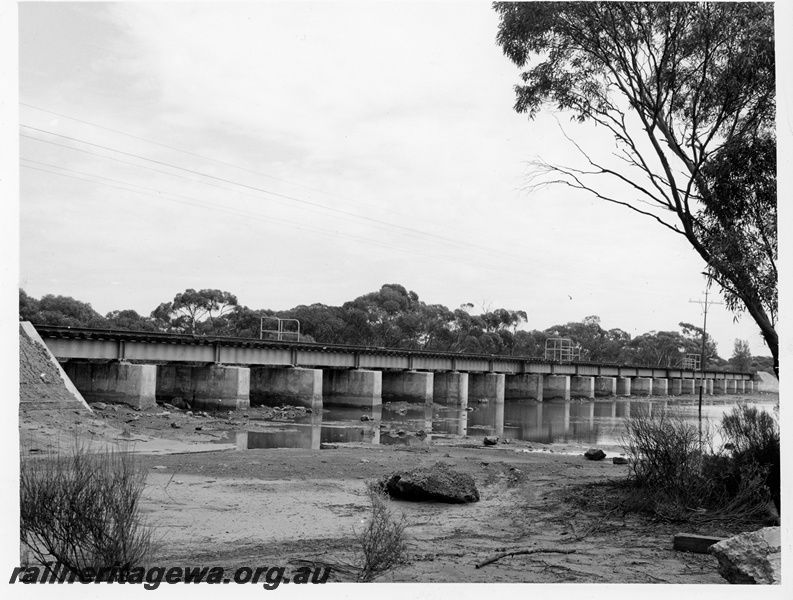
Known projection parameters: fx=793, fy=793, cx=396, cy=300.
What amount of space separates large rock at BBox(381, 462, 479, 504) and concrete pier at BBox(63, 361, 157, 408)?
23383 millimetres

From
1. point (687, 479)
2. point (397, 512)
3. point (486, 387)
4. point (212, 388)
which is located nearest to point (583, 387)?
point (486, 387)

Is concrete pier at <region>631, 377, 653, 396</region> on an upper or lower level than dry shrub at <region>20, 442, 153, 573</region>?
lower

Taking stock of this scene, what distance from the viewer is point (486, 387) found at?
63.4 m

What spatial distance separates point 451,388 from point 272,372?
16168 mm

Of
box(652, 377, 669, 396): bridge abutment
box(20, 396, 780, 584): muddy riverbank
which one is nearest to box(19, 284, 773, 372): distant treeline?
box(652, 377, 669, 396): bridge abutment

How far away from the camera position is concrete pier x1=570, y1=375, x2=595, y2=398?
247 feet

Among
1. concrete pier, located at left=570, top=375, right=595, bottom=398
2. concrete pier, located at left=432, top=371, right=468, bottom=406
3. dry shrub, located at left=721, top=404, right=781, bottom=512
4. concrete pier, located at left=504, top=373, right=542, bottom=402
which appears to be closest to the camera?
dry shrub, located at left=721, top=404, right=781, bottom=512

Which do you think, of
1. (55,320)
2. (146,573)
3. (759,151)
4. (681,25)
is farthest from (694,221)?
(55,320)

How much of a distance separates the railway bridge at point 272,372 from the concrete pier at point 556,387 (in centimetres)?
9

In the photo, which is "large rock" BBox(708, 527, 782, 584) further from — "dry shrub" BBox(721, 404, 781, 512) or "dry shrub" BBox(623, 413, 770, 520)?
"dry shrub" BBox(721, 404, 781, 512)

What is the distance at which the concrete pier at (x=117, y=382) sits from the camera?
33531mm

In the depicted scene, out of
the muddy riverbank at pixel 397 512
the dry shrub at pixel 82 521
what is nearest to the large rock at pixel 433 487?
the muddy riverbank at pixel 397 512

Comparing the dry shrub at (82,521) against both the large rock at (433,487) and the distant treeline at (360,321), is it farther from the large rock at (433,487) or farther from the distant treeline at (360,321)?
the distant treeline at (360,321)

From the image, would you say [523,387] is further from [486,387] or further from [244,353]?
[244,353]
